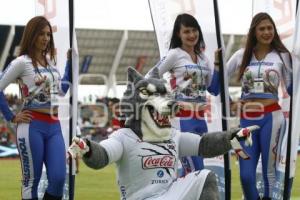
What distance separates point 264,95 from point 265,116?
203 millimetres

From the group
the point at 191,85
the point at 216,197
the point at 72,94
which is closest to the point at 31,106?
the point at 72,94

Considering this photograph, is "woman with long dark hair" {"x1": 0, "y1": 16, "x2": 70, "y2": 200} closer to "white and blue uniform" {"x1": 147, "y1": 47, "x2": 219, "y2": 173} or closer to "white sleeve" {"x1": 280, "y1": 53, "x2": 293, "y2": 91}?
"white and blue uniform" {"x1": 147, "y1": 47, "x2": 219, "y2": 173}

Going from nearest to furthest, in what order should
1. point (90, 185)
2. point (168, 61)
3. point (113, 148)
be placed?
point (113, 148) < point (168, 61) < point (90, 185)

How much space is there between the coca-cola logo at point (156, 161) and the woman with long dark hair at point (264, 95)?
203cm

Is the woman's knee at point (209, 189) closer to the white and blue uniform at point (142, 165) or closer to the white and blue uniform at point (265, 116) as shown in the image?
the white and blue uniform at point (142, 165)

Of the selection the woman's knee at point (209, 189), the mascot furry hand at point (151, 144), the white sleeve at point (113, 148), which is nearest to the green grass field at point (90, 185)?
the mascot furry hand at point (151, 144)

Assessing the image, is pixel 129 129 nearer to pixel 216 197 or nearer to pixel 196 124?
pixel 216 197

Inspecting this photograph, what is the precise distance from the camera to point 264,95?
7.72 metres

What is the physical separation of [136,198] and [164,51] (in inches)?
119

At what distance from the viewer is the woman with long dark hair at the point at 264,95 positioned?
769 cm

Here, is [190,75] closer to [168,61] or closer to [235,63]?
[168,61]

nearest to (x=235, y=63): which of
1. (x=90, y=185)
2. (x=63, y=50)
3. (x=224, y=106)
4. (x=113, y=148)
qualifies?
(x=224, y=106)

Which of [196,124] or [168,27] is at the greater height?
[168,27]

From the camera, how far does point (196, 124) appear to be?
7.76 meters
